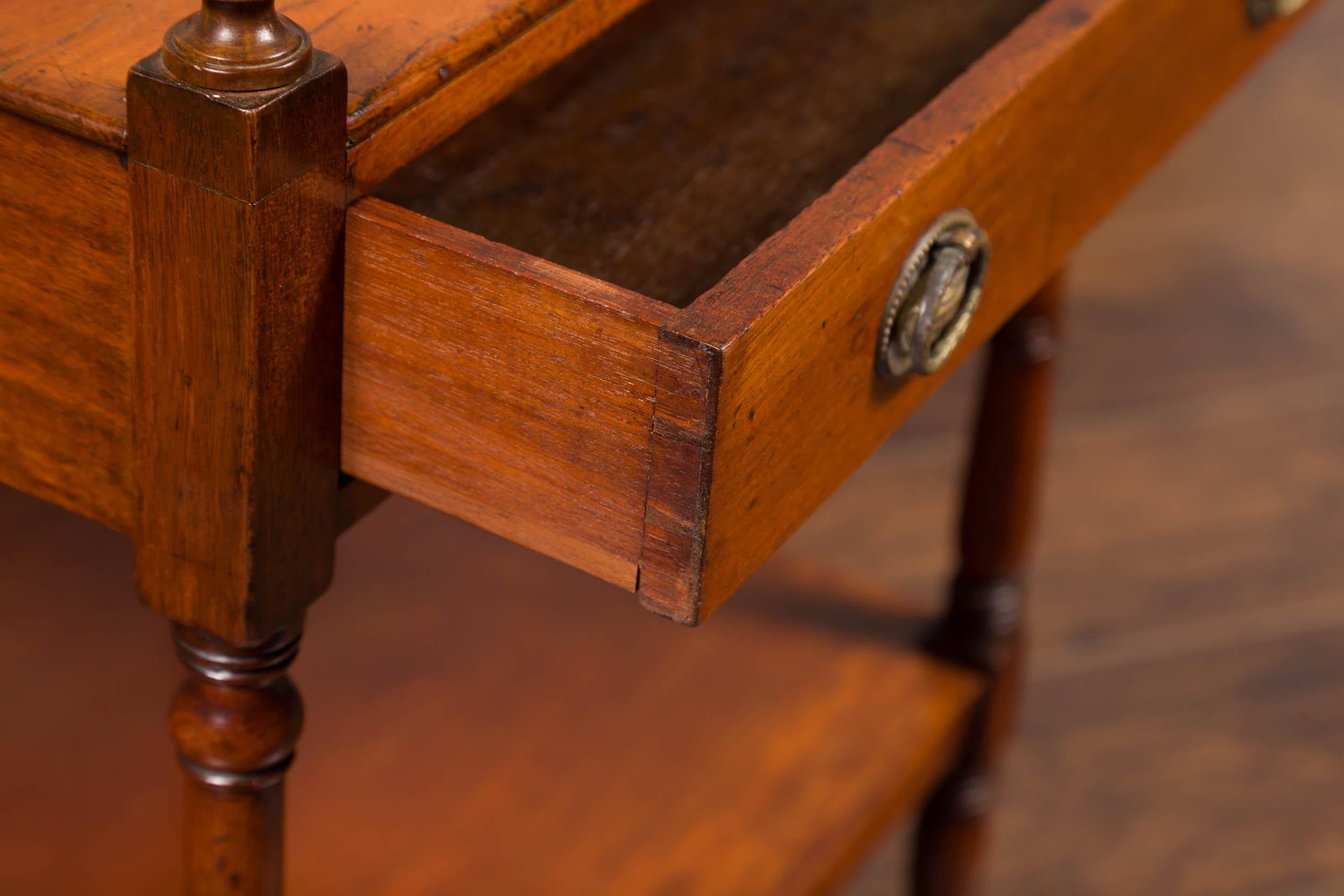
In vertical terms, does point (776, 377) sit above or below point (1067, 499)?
above

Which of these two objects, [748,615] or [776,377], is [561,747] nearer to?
[748,615]

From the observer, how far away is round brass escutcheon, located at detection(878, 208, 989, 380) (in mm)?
545

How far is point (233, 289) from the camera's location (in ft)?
1.52

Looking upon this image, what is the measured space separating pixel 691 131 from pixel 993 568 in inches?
16.5

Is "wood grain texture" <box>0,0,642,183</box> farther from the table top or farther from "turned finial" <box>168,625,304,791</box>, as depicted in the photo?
"turned finial" <box>168,625,304,791</box>

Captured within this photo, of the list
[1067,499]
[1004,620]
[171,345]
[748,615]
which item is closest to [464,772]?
[748,615]

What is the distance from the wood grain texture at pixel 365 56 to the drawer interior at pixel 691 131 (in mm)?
105

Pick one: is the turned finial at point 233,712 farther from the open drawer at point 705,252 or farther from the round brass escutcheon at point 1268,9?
the round brass escutcheon at point 1268,9

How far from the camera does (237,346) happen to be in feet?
1.55

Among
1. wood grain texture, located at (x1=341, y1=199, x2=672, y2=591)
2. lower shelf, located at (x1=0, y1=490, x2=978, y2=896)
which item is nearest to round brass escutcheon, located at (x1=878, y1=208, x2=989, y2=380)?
wood grain texture, located at (x1=341, y1=199, x2=672, y2=591)

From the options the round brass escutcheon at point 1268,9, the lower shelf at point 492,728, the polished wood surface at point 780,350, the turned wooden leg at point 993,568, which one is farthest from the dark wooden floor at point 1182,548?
the polished wood surface at point 780,350

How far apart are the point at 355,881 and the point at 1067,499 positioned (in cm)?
92

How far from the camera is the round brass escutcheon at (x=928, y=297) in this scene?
0.54 m

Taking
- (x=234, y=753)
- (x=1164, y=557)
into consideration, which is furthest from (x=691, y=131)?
(x=1164, y=557)
